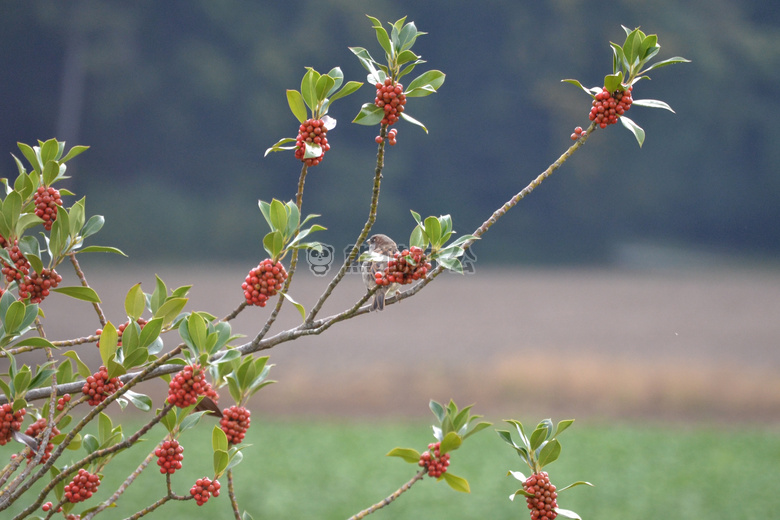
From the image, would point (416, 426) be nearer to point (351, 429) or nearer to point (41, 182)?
point (351, 429)

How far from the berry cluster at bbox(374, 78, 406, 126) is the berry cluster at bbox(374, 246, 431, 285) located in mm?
139

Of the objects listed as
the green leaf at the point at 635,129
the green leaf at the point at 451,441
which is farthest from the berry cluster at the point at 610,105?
the green leaf at the point at 451,441

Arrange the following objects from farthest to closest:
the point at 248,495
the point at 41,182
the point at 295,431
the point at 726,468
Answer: the point at 295,431 < the point at 726,468 < the point at 248,495 < the point at 41,182

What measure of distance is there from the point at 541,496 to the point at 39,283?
1.97 ft

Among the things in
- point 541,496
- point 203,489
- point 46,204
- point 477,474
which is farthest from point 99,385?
point 477,474

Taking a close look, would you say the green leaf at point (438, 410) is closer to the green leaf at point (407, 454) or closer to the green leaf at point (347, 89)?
the green leaf at point (407, 454)

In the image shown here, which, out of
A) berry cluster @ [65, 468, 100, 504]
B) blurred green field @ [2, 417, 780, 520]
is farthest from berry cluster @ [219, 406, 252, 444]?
blurred green field @ [2, 417, 780, 520]

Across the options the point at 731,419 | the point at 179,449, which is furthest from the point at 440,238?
the point at 731,419

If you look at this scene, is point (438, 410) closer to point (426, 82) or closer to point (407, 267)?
point (407, 267)

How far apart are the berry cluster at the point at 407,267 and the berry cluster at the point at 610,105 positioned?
0.93ft

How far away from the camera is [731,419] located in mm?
5680

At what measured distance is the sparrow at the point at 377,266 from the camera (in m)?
0.78

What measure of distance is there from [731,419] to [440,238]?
5.75 m

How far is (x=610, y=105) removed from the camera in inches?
33.0
